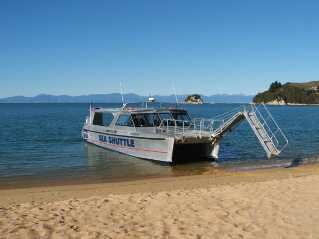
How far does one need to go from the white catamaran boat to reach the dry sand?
7.84 metres

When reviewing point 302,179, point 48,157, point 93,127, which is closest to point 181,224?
point 302,179

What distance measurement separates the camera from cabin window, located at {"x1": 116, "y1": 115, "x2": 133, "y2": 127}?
2563cm

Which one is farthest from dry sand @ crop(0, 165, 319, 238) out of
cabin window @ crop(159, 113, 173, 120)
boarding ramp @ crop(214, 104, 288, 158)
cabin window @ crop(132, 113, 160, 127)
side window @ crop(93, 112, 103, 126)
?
side window @ crop(93, 112, 103, 126)

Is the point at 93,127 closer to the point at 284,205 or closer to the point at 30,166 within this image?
the point at 30,166

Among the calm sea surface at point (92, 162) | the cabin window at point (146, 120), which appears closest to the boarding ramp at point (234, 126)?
the cabin window at point (146, 120)

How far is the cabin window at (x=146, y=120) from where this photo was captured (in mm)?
25219

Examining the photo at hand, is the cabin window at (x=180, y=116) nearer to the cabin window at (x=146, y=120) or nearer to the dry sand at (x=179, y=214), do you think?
the cabin window at (x=146, y=120)

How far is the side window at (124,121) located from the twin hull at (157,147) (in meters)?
0.66

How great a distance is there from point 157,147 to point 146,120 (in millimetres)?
2784

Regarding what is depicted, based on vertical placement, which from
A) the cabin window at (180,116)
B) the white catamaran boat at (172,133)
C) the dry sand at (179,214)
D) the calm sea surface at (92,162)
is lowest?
the calm sea surface at (92,162)

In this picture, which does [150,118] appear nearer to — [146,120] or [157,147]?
[146,120]

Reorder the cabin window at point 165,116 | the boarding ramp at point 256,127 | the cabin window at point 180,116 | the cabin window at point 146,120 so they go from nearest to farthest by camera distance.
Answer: the boarding ramp at point 256,127 → the cabin window at point 146,120 → the cabin window at point 165,116 → the cabin window at point 180,116

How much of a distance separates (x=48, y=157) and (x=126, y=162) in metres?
A: 5.22

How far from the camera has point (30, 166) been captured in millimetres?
22953
